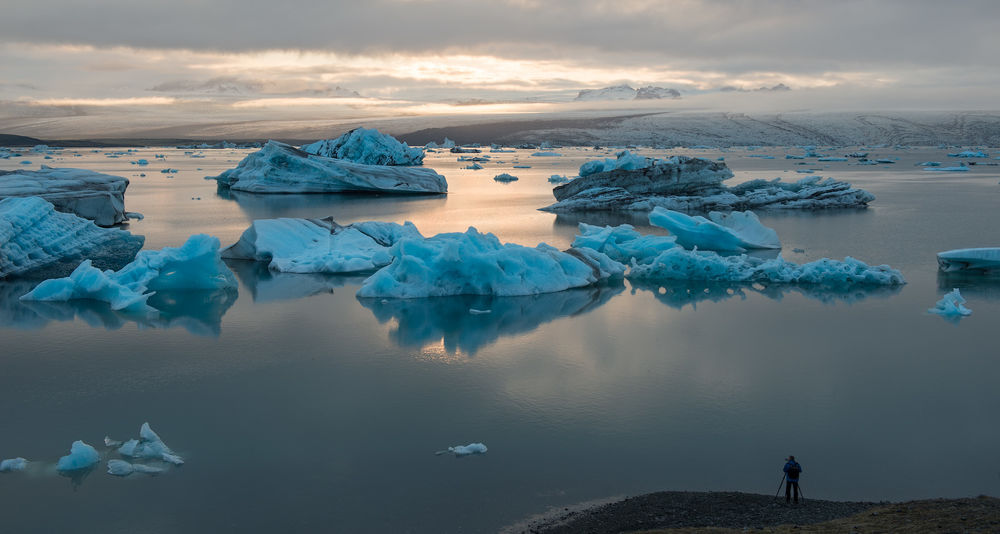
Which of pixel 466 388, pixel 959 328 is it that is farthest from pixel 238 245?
pixel 959 328

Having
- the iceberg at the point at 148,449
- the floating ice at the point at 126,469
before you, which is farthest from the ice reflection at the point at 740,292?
the floating ice at the point at 126,469

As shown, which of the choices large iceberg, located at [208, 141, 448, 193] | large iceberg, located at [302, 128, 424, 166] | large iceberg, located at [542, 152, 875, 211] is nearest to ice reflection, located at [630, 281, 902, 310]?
large iceberg, located at [542, 152, 875, 211]

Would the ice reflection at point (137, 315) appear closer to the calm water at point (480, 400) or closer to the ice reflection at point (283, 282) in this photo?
the calm water at point (480, 400)

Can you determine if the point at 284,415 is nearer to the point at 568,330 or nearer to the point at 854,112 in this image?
the point at 568,330

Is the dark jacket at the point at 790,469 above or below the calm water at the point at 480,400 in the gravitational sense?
above

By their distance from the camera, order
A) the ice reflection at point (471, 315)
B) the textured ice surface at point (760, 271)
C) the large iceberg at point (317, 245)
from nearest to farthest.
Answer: the ice reflection at point (471, 315), the textured ice surface at point (760, 271), the large iceberg at point (317, 245)

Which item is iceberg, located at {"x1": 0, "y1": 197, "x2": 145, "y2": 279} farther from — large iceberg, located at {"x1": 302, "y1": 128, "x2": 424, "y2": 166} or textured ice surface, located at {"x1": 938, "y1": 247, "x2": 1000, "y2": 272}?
large iceberg, located at {"x1": 302, "y1": 128, "x2": 424, "y2": 166}
